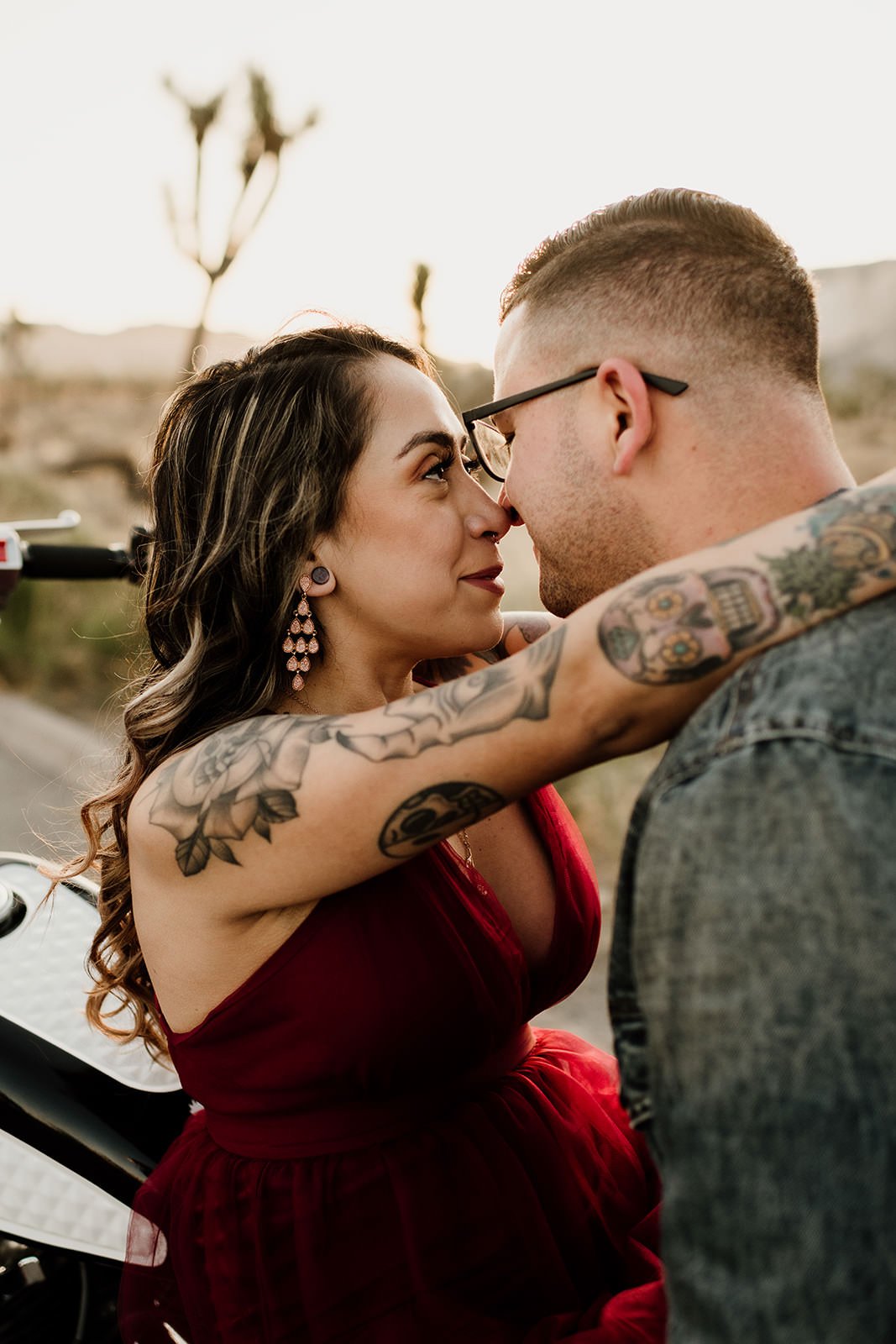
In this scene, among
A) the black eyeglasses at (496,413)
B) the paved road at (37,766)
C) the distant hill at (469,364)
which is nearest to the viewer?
the black eyeglasses at (496,413)

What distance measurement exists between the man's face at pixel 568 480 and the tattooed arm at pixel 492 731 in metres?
0.50

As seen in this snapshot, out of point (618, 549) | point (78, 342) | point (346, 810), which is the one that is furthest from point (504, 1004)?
point (78, 342)

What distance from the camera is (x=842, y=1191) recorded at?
1008 millimetres

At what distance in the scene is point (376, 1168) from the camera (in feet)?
6.34

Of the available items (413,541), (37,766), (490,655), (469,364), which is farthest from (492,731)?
(469,364)

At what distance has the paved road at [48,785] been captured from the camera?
4695 mm

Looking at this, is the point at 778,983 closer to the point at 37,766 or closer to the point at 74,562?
the point at 74,562

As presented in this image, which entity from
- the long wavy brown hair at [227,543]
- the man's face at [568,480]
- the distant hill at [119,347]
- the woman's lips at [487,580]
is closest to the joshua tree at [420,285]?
the long wavy brown hair at [227,543]

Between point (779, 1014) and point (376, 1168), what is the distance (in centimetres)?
114

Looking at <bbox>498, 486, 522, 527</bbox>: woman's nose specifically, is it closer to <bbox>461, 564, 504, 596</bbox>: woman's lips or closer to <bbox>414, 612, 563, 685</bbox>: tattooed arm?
<bbox>461, 564, 504, 596</bbox>: woman's lips

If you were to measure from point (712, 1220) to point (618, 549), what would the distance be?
1.19 metres

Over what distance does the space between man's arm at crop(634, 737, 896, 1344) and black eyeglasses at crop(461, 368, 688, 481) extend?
3.04 ft

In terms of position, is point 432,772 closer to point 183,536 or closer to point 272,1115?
point 272,1115

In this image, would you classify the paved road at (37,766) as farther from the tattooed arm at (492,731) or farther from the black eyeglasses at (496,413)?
the tattooed arm at (492,731)
